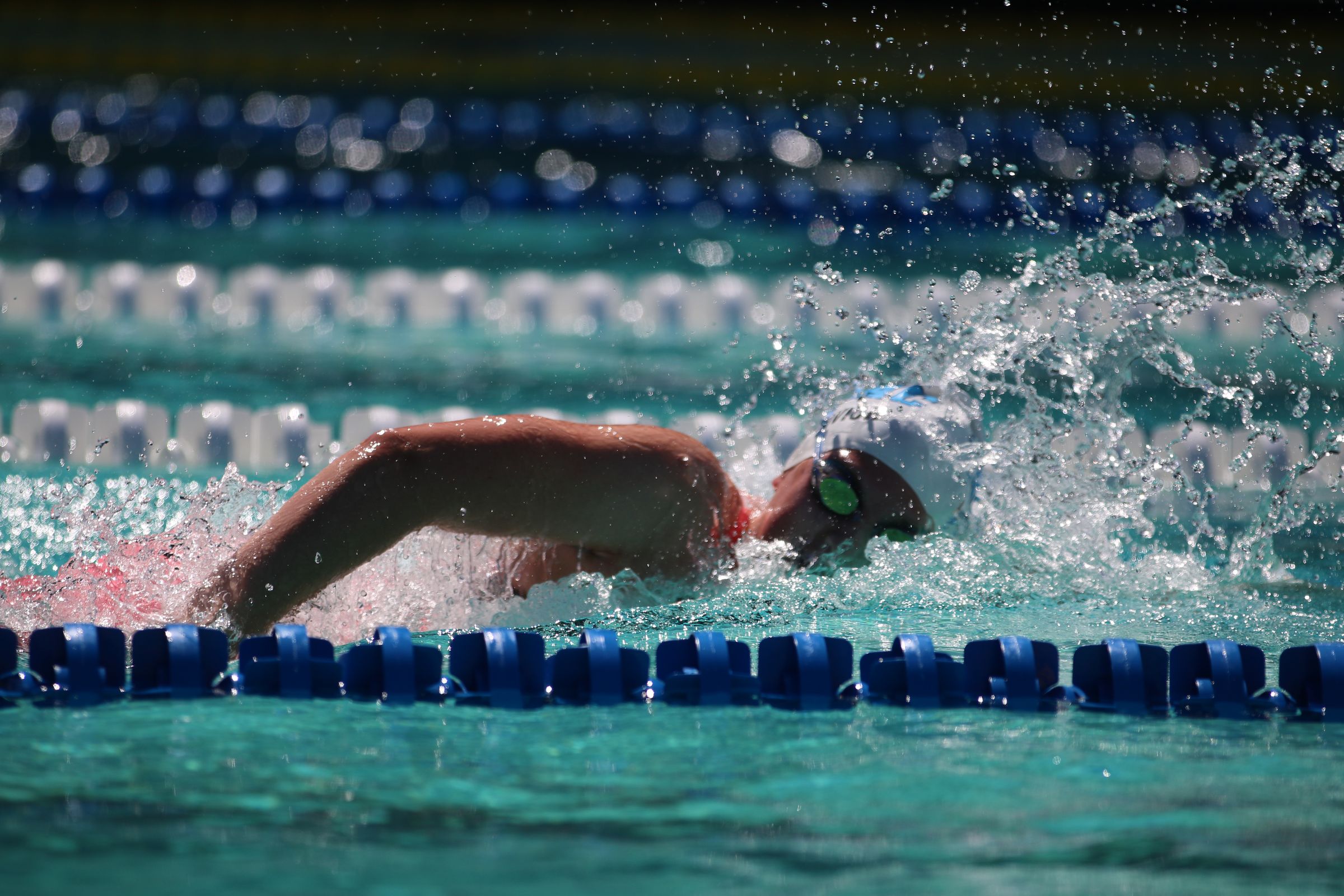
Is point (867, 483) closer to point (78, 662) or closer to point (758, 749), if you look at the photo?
point (758, 749)

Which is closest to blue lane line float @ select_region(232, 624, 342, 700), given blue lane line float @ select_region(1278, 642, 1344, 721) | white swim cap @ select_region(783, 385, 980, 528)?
white swim cap @ select_region(783, 385, 980, 528)

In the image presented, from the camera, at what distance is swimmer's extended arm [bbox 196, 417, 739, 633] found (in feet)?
6.11

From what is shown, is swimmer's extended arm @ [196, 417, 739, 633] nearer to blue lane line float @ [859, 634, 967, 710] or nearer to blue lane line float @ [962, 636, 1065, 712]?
blue lane line float @ [859, 634, 967, 710]

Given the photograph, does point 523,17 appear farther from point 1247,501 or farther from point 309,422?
point 1247,501

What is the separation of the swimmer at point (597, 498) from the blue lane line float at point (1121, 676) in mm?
450

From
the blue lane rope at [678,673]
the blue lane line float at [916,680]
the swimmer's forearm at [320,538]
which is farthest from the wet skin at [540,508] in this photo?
the blue lane line float at [916,680]

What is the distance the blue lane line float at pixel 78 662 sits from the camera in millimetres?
1824

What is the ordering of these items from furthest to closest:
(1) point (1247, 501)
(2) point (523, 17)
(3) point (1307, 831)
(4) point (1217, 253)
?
1. (2) point (523, 17)
2. (4) point (1217, 253)
3. (1) point (1247, 501)
4. (3) point (1307, 831)

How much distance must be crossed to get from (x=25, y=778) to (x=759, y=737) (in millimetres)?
904

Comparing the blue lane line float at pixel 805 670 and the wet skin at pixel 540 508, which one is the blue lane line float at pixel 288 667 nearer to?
the wet skin at pixel 540 508

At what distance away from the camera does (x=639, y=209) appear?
6.31 metres

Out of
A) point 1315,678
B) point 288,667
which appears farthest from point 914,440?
point 288,667

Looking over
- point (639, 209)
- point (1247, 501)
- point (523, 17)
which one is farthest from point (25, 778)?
point (523, 17)

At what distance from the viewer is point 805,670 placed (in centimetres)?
195
